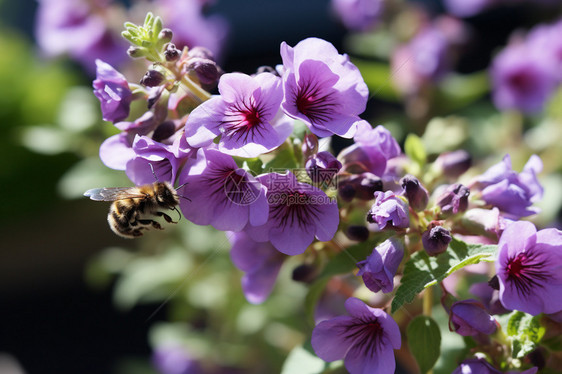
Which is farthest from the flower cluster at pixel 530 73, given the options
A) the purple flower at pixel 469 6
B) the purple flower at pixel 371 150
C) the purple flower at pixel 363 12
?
the purple flower at pixel 371 150

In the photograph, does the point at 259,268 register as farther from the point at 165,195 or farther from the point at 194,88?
the point at 194,88

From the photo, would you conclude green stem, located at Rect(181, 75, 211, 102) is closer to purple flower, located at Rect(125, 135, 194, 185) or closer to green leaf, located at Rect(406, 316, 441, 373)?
purple flower, located at Rect(125, 135, 194, 185)

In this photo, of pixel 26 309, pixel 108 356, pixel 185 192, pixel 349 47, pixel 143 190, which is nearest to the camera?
pixel 185 192

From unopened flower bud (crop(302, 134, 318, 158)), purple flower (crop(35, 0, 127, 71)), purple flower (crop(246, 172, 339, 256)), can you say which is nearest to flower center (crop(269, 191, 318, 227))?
purple flower (crop(246, 172, 339, 256))

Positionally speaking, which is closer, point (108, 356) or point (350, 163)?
point (350, 163)

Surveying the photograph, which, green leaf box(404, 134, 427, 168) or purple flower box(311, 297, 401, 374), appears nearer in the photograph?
purple flower box(311, 297, 401, 374)

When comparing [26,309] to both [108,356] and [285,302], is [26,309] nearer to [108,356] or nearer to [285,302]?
[108,356]

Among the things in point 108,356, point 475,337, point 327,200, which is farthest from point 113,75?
point 108,356

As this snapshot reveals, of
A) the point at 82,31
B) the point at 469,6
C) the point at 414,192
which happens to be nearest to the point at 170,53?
the point at 414,192
